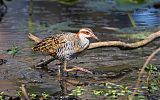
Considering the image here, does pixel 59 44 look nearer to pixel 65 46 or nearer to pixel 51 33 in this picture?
pixel 65 46

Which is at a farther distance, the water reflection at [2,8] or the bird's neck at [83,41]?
the water reflection at [2,8]

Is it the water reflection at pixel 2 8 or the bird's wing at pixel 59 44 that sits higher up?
the bird's wing at pixel 59 44

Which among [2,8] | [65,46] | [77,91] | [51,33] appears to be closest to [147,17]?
[51,33]

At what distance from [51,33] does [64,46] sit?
14.0 feet

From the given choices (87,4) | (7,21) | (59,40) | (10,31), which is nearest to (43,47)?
(59,40)

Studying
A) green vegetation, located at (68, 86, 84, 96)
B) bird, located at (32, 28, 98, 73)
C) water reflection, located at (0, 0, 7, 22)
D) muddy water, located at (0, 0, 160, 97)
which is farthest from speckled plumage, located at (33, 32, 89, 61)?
water reflection, located at (0, 0, 7, 22)

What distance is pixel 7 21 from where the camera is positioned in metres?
15.9

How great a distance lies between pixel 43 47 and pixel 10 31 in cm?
459

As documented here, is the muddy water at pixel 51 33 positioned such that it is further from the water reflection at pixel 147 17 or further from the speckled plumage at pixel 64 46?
the speckled plumage at pixel 64 46

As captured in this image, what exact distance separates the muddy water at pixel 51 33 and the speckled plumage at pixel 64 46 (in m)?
0.37

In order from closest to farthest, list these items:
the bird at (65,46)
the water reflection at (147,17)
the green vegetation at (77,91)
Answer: the green vegetation at (77,91) < the bird at (65,46) < the water reflection at (147,17)

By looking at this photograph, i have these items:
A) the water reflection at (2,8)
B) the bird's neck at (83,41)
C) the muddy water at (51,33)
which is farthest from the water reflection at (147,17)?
the bird's neck at (83,41)

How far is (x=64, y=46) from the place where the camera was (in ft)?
32.3

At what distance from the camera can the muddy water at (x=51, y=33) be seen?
966 cm
